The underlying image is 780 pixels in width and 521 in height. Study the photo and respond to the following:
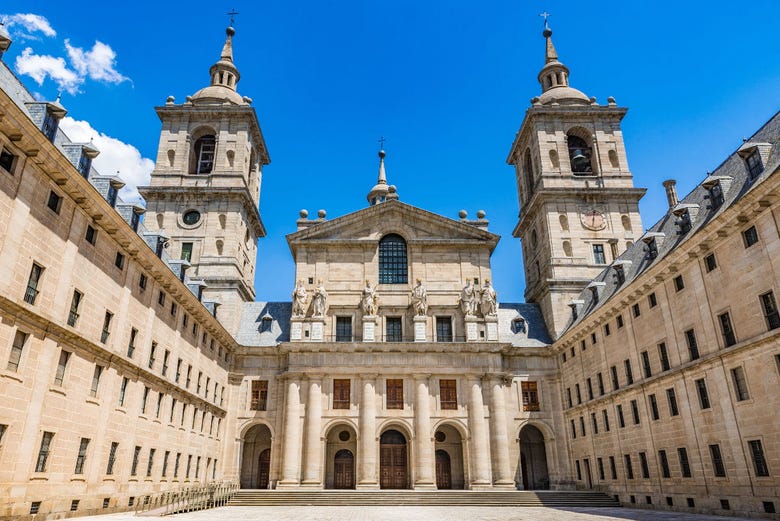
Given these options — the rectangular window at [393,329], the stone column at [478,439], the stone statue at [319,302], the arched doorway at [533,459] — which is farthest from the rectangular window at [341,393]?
the arched doorway at [533,459]

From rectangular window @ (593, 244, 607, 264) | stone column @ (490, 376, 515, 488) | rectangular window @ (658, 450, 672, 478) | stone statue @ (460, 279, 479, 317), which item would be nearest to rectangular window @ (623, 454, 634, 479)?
rectangular window @ (658, 450, 672, 478)

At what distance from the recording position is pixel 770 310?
73.6ft

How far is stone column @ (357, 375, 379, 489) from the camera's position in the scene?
132 feet

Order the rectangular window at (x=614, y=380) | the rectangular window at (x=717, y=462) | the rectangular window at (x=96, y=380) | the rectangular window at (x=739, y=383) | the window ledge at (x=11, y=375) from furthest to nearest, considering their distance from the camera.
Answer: the rectangular window at (x=614, y=380), the rectangular window at (x=717, y=462), the rectangular window at (x=96, y=380), the rectangular window at (x=739, y=383), the window ledge at (x=11, y=375)

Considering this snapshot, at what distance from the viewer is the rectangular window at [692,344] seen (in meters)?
27.2

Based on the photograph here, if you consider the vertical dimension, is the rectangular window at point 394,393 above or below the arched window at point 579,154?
below

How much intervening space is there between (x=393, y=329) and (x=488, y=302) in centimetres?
826

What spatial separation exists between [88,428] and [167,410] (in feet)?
27.9

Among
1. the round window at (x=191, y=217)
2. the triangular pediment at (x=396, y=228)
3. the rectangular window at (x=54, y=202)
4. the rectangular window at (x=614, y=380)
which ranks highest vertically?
the round window at (x=191, y=217)

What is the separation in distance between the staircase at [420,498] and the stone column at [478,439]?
3.02 meters

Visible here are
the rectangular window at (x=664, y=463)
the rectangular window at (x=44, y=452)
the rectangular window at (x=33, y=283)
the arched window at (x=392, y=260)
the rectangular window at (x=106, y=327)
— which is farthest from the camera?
the arched window at (x=392, y=260)

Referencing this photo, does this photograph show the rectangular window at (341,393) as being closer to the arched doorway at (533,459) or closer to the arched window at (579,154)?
the arched doorway at (533,459)

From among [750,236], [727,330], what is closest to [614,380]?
[727,330]

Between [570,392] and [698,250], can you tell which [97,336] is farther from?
[570,392]
